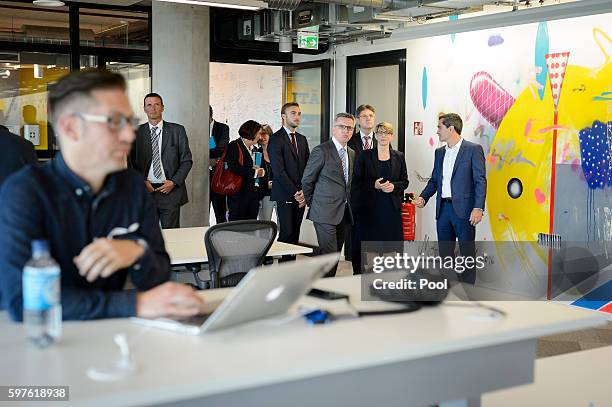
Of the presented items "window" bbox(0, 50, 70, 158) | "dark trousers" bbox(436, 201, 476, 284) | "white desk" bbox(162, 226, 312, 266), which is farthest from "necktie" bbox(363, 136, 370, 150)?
"window" bbox(0, 50, 70, 158)

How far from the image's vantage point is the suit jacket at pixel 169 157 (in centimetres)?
831

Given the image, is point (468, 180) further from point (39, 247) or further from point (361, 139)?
point (39, 247)

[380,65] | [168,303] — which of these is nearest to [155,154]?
[380,65]

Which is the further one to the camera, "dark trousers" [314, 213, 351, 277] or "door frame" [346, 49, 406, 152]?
"door frame" [346, 49, 406, 152]

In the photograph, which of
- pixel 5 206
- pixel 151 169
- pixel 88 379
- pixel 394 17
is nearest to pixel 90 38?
pixel 151 169

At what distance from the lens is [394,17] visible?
914cm

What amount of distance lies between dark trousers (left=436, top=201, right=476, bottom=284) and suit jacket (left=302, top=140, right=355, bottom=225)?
112 cm

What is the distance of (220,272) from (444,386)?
2.68 metres

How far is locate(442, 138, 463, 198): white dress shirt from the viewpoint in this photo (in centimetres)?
832

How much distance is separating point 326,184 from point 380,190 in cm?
72

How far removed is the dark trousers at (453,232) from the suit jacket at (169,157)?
2.73 meters

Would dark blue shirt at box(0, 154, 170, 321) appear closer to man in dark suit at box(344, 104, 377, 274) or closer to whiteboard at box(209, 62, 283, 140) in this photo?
man in dark suit at box(344, 104, 377, 274)

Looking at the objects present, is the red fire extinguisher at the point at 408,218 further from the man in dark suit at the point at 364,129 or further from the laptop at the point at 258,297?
the laptop at the point at 258,297

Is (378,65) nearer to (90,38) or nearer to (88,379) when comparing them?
(90,38)
